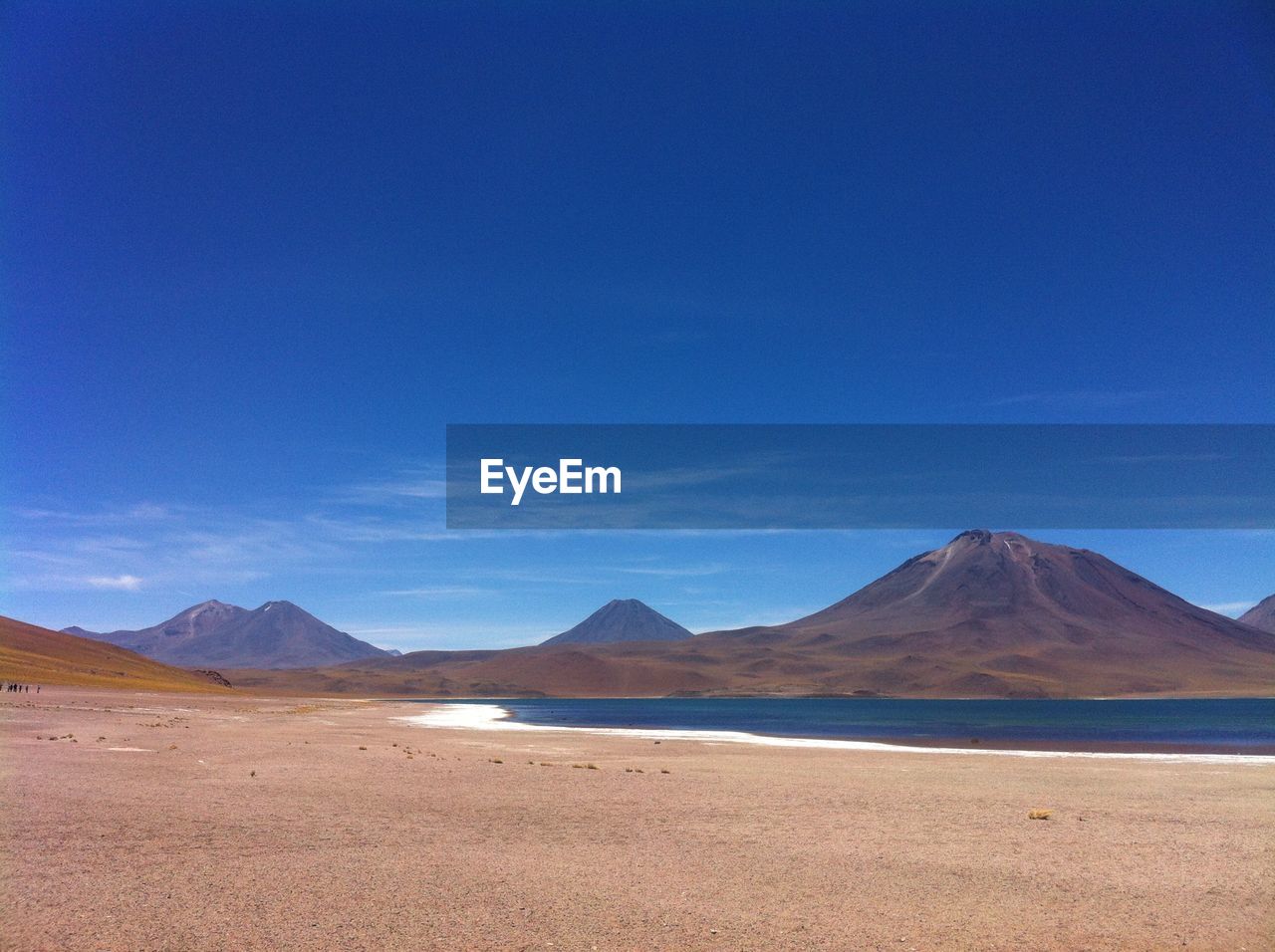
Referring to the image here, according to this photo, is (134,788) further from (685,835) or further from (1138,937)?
(1138,937)

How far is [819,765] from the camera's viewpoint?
26969 millimetres

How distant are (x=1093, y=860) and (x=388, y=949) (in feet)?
32.1

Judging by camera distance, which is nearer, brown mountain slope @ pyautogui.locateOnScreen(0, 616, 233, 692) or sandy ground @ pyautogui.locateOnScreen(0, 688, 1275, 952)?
sandy ground @ pyautogui.locateOnScreen(0, 688, 1275, 952)

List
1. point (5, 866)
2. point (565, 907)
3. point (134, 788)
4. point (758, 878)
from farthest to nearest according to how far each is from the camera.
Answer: point (134, 788) < point (758, 878) < point (5, 866) < point (565, 907)

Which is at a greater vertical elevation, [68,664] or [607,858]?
[68,664]

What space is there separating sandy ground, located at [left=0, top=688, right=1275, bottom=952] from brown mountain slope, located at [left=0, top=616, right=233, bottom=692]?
5788 centimetres

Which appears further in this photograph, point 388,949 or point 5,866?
point 5,866

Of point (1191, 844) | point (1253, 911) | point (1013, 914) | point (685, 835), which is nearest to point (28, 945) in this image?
point (685, 835)

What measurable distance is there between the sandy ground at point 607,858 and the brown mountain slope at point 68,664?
5788cm

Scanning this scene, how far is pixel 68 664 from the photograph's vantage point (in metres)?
86.1

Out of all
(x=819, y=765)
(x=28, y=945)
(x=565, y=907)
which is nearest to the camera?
(x=28, y=945)

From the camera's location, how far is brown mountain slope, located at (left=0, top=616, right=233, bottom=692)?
236ft

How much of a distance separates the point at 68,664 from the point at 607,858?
9208 cm

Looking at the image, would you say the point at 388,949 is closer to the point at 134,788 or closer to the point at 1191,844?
the point at 134,788
